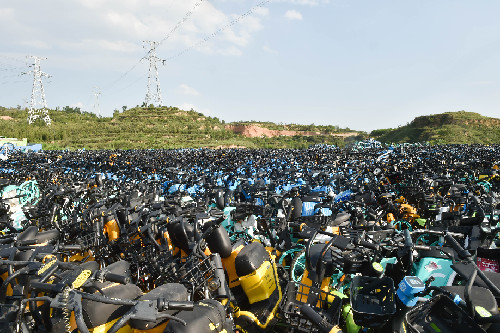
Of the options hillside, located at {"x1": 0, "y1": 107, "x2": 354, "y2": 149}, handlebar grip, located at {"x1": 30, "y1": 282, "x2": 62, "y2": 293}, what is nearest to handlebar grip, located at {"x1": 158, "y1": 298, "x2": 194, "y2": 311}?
A: handlebar grip, located at {"x1": 30, "y1": 282, "x2": 62, "y2": 293}

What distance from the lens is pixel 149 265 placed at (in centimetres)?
314

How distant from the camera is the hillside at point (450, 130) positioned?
52806 mm

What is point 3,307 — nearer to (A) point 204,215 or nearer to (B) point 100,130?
(A) point 204,215

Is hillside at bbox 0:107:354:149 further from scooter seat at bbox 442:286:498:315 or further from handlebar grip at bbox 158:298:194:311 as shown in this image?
scooter seat at bbox 442:286:498:315

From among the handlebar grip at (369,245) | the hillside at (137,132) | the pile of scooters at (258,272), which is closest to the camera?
the pile of scooters at (258,272)

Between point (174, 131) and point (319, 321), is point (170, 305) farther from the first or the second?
point (174, 131)

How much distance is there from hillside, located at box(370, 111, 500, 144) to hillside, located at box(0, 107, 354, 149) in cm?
1583

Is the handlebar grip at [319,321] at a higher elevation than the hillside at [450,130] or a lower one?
lower

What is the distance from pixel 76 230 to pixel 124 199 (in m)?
1.48

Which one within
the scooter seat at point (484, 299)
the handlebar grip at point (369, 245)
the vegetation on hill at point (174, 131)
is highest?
the vegetation on hill at point (174, 131)

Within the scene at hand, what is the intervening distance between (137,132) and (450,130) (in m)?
60.3

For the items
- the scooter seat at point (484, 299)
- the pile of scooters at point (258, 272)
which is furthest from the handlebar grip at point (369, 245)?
the scooter seat at point (484, 299)

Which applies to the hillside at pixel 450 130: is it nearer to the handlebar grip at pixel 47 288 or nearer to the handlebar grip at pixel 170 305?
the handlebar grip at pixel 170 305

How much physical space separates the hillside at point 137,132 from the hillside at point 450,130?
1583 cm
